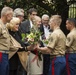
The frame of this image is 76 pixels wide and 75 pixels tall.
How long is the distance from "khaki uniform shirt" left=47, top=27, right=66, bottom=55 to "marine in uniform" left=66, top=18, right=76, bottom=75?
533 millimetres

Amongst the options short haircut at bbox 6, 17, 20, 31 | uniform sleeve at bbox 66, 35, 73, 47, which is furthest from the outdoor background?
short haircut at bbox 6, 17, 20, 31

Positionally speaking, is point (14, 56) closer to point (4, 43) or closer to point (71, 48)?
point (4, 43)

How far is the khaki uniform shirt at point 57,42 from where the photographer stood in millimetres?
8672

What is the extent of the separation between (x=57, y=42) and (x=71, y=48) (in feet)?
2.87

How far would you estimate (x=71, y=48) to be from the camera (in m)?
9.50

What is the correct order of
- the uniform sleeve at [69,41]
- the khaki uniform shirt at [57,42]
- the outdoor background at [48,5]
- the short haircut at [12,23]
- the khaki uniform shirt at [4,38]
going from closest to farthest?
the khaki uniform shirt at [4,38]
the short haircut at [12,23]
the khaki uniform shirt at [57,42]
the uniform sleeve at [69,41]
the outdoor background at [48,5]

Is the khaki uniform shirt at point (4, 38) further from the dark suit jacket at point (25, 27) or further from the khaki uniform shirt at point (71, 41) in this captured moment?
the khaki uniform shirt at point (71, 41)

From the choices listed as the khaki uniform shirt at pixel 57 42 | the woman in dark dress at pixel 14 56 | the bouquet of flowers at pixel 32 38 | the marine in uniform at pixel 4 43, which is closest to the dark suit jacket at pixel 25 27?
the woman in dark dress at pixel 14 56

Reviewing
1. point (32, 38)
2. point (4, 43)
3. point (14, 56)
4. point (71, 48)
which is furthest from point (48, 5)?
point (4, 43)

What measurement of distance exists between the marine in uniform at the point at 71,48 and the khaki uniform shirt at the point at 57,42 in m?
0.53

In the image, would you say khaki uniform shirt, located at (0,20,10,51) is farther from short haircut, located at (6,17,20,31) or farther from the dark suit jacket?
the dark suit jacket

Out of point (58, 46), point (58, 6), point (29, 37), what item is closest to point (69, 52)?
point (58, 46)

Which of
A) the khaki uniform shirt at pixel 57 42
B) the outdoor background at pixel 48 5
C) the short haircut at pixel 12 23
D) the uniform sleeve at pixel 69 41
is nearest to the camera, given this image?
the short haircut at pixel 12 23

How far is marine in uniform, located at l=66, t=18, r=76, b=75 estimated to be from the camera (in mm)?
9414
